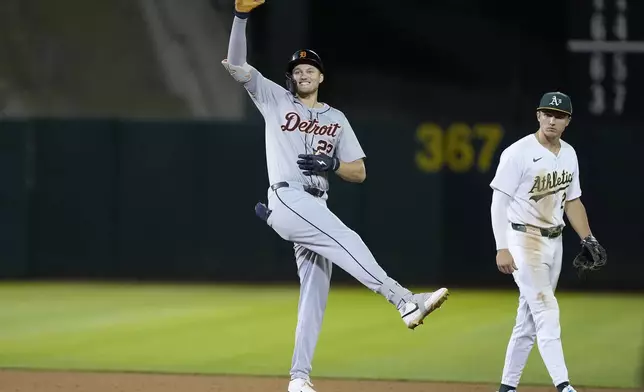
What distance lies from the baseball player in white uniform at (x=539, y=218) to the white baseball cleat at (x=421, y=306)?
0.61 m

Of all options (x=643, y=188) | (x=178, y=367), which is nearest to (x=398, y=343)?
(x=178, y=367)

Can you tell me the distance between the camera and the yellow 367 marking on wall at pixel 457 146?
1421 centimetres

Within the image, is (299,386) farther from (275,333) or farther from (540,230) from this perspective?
(275,333)

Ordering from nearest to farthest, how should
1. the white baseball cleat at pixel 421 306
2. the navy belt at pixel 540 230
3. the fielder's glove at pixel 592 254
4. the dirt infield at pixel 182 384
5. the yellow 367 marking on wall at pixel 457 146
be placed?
the white baseball cleat at pixel 421 306 → the navy belt at pixel 540 230 → the fielder's glove at pixel 592 254 → the dirt infield at pixel 182 384 → the yellow 367 marking on wall at pixel 457 146

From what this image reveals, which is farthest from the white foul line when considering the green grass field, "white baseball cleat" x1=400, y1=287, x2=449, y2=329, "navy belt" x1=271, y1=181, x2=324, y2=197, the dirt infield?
"white baseball cleat" x1=400, y1=287, x2=449, y2=329

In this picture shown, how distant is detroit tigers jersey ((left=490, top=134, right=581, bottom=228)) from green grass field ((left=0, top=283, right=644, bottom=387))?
1.69 metres

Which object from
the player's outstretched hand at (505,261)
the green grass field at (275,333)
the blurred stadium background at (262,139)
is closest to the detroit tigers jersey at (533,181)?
the player's outstretched hand at (505,261)

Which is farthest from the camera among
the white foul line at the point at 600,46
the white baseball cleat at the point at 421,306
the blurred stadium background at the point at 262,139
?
the blurred stadium background at the point at 262,139

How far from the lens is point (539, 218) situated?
634 centimetres

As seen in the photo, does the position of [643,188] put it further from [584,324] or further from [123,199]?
[123,199]

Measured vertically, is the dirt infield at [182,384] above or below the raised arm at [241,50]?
below

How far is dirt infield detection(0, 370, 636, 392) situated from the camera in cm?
707

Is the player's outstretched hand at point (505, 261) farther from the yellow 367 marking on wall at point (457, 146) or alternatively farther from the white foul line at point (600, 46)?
the yellow 367 marking on wall at point (457, 146)

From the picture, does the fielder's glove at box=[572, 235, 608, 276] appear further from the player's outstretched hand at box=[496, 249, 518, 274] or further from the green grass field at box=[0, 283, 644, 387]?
the green grass field at box=[0, 283, 644, 387]
